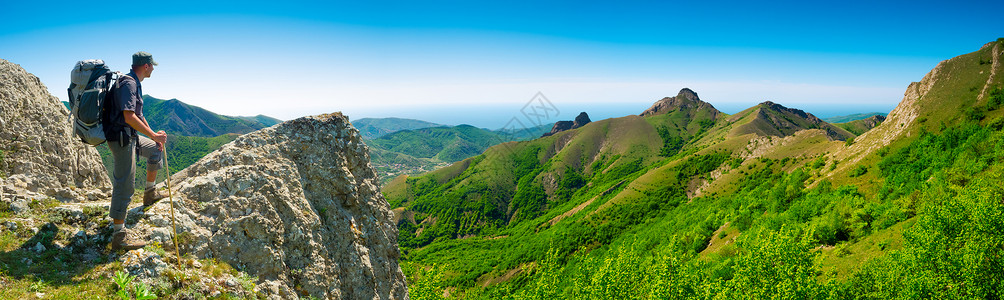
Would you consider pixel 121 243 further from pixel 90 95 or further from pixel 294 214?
pixel 294 214

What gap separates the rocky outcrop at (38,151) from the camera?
9.38 metres

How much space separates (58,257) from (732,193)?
109 m

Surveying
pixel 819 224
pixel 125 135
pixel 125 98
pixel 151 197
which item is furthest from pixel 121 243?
pixel 819 224

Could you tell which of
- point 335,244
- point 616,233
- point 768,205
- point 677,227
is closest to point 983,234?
point 335,244

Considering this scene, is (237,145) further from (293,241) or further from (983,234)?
(983,234)

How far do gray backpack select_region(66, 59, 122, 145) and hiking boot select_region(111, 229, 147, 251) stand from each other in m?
2.15

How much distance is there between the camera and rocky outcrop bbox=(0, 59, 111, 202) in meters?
9.38

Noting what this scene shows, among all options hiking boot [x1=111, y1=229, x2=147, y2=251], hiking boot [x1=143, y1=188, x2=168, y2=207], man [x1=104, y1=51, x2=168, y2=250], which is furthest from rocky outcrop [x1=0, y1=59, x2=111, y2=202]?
hiking boot [x1=111, y1=229, x2=147, y2=251]

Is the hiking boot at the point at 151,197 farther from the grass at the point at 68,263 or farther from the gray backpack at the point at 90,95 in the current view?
the gray backpack at the point at 90,95

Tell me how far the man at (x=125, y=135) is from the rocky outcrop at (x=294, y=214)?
760mm

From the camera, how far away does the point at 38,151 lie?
10.1m

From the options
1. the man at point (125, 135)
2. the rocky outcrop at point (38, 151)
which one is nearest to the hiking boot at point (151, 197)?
the man at point (125, 135)

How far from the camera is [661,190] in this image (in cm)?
11675

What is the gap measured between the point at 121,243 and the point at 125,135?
8.23 feet
